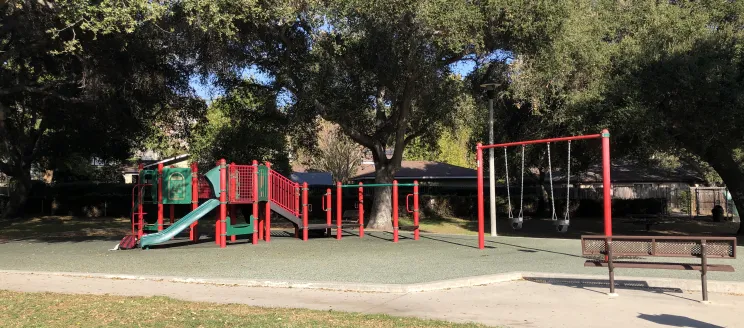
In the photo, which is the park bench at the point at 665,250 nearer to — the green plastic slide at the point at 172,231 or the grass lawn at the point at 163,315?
the grass lawn at the point at 163,315

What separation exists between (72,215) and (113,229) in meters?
11.6

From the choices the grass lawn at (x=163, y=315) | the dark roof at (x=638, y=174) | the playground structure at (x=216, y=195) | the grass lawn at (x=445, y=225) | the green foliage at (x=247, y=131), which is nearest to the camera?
the grass lawn at (x=163, y=315)

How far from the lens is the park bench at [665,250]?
8320mm

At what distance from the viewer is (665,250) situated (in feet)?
29.0

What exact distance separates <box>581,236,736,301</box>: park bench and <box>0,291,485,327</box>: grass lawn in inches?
139

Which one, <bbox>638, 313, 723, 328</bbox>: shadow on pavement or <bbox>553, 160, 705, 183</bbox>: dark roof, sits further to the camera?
<bbox>553, 160, 705, 183</bbox>: dark roof

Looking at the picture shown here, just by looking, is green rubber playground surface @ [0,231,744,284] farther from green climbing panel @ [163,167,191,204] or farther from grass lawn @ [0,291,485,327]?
grass lawn @ [0,291,485,327]

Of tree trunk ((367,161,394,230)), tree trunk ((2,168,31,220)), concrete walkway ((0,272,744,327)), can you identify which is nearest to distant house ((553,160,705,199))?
tree trunk ((367,161,394,230))

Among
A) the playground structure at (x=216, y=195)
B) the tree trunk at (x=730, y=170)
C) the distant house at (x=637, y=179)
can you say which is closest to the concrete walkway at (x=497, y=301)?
the playground structure at (x=216, y=195)

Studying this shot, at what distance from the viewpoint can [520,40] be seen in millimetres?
16266

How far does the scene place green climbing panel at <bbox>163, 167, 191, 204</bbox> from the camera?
52.7ft

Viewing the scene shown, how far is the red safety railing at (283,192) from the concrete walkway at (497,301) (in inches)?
299

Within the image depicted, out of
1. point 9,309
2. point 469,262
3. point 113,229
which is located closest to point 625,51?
point 469,262

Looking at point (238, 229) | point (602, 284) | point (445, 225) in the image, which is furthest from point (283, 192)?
point (445, 225)
